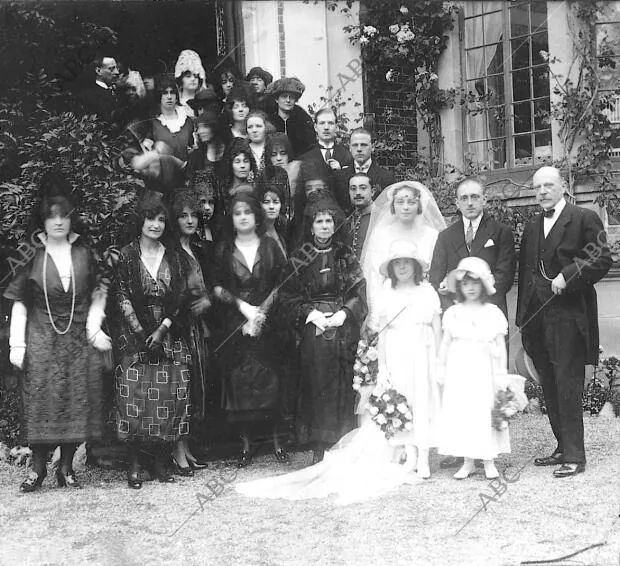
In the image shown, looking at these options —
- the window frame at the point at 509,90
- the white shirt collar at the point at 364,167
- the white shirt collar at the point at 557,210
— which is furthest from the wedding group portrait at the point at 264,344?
the window frame at the point at 509,90

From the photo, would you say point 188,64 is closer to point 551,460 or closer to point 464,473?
point 464,473

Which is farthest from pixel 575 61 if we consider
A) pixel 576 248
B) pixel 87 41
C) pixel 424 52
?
pixel 87 41

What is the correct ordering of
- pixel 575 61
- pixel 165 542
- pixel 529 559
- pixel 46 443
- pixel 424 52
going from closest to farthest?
pixel 529 559
pixel 165 542
pixel 46 443
pixel 575 61
pixel 424 52

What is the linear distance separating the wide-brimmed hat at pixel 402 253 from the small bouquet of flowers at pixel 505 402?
1013 millimetres

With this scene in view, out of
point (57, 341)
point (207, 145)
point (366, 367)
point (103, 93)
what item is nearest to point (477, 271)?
point (366, 367)

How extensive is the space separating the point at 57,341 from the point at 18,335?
26 cm

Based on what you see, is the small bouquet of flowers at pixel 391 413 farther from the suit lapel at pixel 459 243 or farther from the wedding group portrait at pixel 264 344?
the suit lapel at pixel 459 243

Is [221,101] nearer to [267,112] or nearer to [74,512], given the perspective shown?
[267,112]

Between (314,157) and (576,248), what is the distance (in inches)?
98.4

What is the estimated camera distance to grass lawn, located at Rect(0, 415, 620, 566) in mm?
4270

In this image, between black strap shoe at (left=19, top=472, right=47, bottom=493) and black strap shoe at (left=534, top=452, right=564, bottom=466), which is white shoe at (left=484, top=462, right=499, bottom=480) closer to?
black strap shoe at (left=534, top=452, right=564, bottom=466)

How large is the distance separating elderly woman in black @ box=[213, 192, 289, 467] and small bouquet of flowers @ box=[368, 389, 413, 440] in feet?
2.64

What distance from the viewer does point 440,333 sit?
615cm

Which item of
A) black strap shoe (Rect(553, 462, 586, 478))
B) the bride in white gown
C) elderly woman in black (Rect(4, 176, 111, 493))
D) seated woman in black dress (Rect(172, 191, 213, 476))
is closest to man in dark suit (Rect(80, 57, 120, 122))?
seated woman in black dress (Rect(172, 191, 213, 476))
